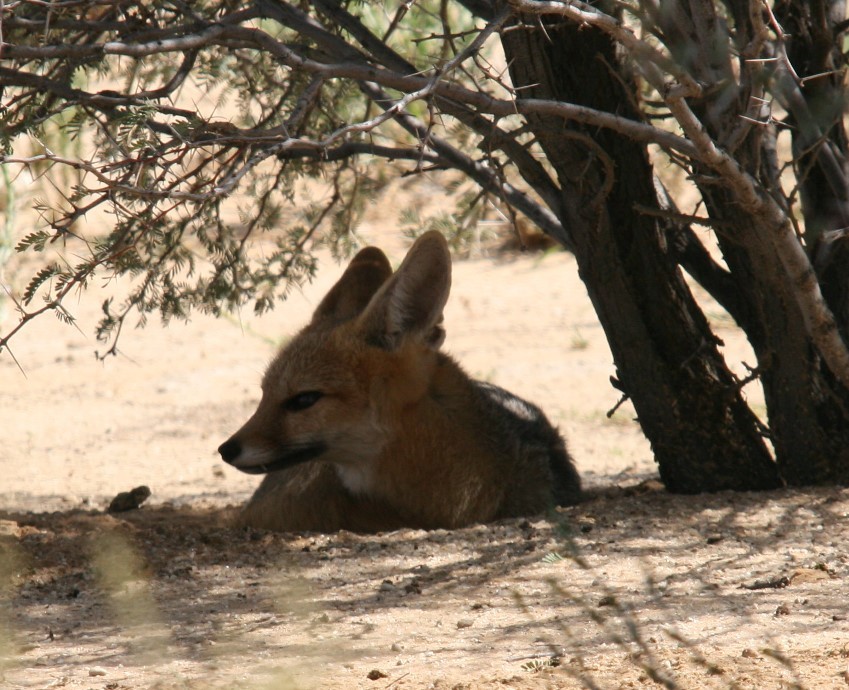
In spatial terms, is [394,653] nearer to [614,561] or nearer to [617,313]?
[614,561]

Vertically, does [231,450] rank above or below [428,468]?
above

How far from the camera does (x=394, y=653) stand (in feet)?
11.0

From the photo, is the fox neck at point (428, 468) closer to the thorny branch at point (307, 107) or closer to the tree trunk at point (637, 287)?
the tree trunk at point (637, 287)

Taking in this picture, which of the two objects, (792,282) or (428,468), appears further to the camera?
(428,468)

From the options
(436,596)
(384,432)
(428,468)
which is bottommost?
(436,596)

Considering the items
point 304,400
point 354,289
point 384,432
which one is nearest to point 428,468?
point 384,432

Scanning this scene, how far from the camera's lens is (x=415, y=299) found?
5266mm

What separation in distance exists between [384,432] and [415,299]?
61cm

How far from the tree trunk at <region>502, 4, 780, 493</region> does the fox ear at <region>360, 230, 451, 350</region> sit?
580mm

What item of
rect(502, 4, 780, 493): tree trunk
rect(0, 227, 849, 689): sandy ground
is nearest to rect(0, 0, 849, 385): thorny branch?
rect(502, 4, 780, 493): tree trunk

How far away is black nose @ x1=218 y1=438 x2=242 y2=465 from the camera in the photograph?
5.00 meters

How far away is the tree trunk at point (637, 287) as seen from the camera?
4.73m

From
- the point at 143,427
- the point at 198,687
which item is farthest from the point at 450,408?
the point at 143,427

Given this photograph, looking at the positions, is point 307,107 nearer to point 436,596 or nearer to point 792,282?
point 436,596
